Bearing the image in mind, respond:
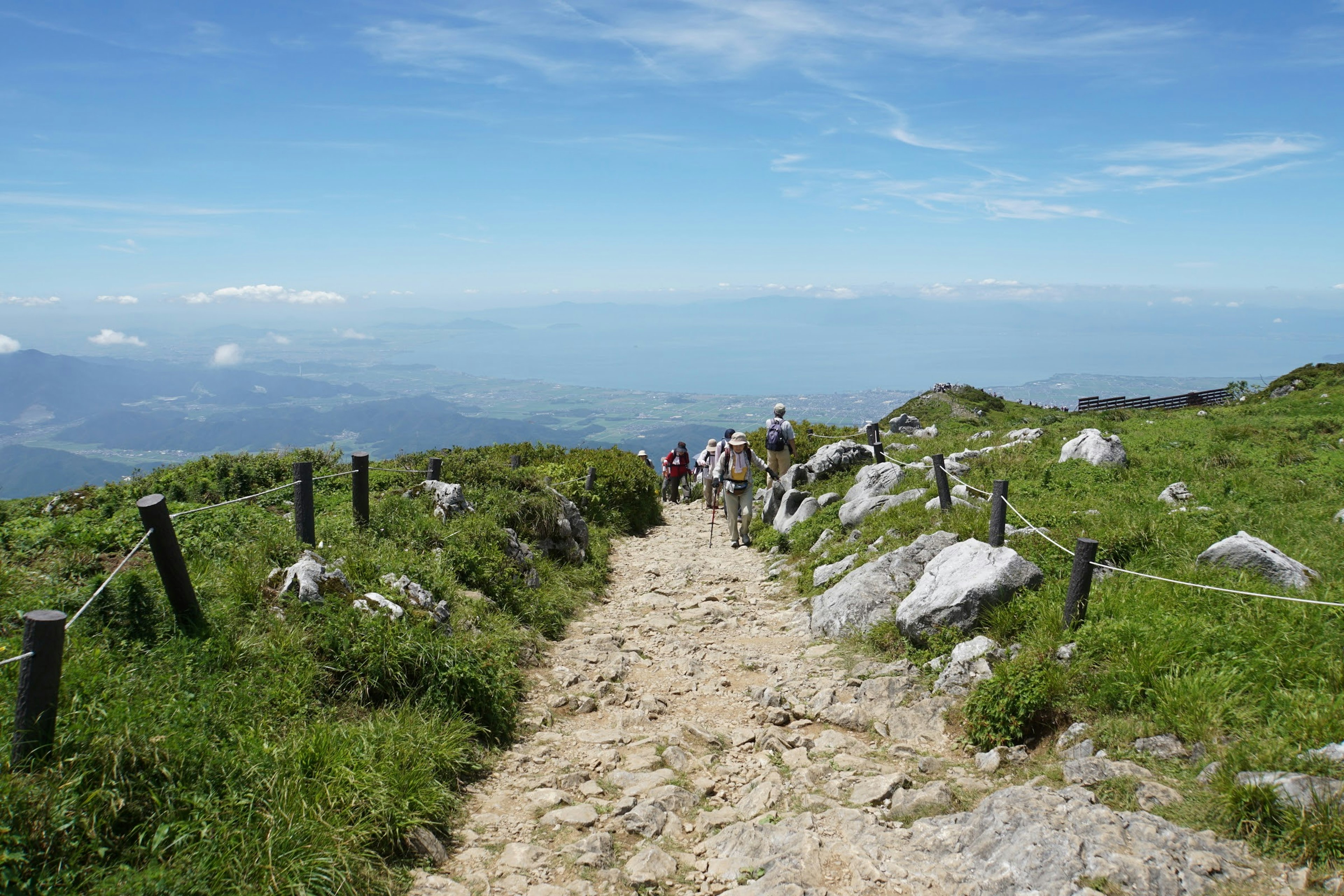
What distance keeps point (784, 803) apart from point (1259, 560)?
553 cm

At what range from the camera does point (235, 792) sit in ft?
15.6

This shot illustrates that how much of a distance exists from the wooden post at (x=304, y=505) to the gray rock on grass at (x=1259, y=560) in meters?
10.2

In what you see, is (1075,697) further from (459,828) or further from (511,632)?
(511,632)

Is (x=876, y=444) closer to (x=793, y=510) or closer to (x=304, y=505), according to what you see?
(x=793, y=510)

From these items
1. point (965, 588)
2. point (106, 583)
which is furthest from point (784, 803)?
point (106, 583)

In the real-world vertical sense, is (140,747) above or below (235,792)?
above

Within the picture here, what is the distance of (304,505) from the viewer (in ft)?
29.2

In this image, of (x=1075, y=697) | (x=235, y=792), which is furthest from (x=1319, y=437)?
(x=235, y=792)

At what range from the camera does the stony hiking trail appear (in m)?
4.52

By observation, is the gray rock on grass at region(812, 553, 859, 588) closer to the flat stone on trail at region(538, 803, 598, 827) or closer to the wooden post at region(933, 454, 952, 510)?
the wooden post at region(933, 454, 952, 510)

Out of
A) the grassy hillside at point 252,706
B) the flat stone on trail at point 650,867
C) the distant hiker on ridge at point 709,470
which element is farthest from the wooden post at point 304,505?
the distant hiker on ridge at point 709,470

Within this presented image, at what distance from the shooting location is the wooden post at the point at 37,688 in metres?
4.39

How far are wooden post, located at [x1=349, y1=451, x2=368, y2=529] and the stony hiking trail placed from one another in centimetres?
348

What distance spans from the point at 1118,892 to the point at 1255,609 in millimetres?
3760
